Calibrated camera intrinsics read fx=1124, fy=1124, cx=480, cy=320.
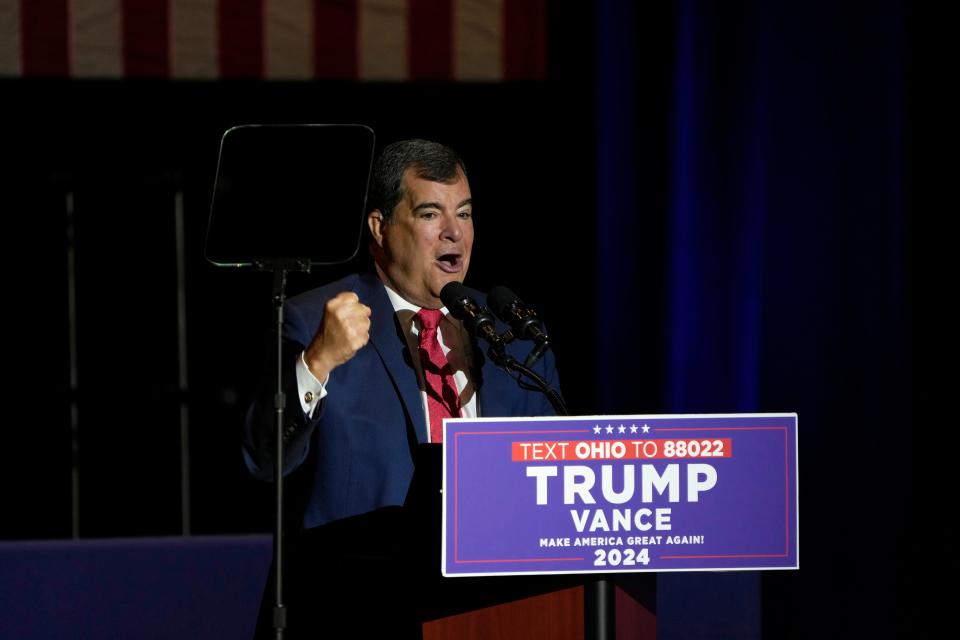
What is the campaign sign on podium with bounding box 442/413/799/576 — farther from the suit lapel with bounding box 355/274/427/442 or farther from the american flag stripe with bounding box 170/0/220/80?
the american flag stripe with bounding box 170/0/220/80

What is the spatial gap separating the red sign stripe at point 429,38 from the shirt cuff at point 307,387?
1844mm

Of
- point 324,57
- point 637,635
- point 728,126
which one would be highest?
point 324,57

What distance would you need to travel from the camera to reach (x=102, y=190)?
3.73 meters

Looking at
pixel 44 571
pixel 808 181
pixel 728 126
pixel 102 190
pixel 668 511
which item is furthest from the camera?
pixel 102 190

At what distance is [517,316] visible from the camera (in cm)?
141

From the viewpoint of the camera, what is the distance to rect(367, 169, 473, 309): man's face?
1.75m

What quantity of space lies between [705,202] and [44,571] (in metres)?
1.58

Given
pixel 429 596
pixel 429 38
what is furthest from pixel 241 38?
pixel 429 596

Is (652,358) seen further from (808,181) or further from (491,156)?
(491,156)

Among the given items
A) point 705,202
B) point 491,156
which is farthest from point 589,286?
point 705,202

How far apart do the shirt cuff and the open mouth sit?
371mm

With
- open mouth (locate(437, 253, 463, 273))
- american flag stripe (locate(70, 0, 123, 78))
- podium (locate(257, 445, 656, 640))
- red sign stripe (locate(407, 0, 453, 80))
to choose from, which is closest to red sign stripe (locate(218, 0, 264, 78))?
american flag stripe (locate(70, 0, 123, 78))

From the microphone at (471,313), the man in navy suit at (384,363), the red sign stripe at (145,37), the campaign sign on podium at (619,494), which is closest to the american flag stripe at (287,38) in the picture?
the red sign stripe at (145,37)

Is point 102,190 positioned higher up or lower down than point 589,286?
higher up
